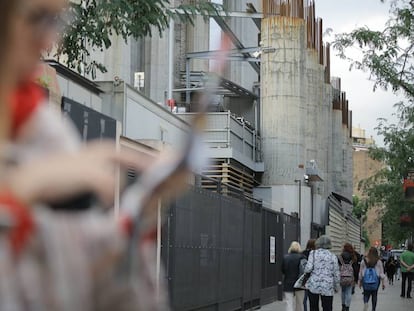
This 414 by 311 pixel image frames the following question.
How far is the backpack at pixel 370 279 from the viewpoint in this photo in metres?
18.4

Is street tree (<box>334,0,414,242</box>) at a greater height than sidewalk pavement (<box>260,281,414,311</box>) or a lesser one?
greater

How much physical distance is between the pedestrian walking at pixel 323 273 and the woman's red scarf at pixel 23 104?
44.5 ft

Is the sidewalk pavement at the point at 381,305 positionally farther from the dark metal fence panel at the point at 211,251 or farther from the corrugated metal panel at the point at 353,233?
the corrugated metal panel at the point at 353,233

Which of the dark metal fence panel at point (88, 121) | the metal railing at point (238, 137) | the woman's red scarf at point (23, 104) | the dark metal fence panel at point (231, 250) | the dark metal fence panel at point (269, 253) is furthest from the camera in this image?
the metal railing at point (238, 137)

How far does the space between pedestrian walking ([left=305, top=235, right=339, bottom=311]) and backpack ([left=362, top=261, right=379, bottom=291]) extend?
3196 mm

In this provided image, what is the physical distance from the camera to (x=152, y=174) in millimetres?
1728

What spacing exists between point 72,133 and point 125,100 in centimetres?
1661

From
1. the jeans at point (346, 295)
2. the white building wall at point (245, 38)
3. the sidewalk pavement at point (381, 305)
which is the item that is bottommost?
the sidewalk pavement at point (381, 305)

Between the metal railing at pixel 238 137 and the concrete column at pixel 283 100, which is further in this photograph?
the concrete column at pixel 283 100

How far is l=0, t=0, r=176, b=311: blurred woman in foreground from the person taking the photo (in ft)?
5.00

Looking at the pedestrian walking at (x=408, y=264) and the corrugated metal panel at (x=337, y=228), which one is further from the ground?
the corrugated metal panel at (x=337, y=228)

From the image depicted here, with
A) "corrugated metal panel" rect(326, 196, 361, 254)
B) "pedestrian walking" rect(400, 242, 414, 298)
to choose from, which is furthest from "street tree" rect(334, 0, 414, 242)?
"corrugated metal panel" rect(326, 196, 361, 254)

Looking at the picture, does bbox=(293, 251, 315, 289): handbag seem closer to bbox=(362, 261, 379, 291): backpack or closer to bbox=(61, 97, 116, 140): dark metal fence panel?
bbox=(362, 261, 379, 291): backpack

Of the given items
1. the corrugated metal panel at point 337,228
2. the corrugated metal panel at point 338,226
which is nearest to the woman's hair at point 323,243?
the corrugated metal panel at point 338,226
